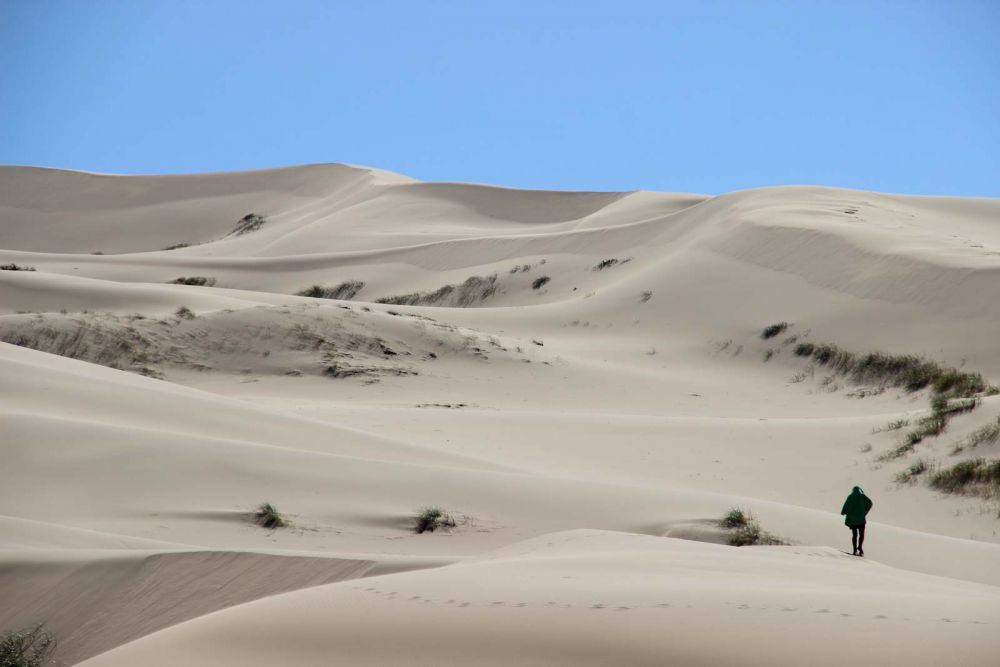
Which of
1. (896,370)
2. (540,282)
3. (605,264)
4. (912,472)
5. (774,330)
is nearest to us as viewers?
(912,472)

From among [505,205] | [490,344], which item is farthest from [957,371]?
[505,205]

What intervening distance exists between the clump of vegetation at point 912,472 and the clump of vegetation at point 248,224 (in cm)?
4872

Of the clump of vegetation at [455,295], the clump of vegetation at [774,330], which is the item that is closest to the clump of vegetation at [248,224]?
the clump of vegetation at [455,295]

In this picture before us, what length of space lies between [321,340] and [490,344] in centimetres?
338

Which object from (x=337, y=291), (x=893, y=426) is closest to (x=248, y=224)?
(x=337, y=291)

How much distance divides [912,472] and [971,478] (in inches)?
31.8

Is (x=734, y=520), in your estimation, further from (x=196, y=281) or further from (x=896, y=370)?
(x=196, y=281)

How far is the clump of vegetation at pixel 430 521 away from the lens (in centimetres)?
943

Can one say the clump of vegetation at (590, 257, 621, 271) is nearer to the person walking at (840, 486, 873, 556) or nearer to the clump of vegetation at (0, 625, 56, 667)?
the person walking at (840, 486, 873, 556)

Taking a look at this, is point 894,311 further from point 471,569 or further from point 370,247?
point 370,247

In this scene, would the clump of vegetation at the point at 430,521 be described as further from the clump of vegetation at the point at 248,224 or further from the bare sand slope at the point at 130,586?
the clump of vegetation at the point at 248,224

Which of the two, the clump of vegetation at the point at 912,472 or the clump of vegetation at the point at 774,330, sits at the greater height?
the clump of vegetation at the point at 774,330

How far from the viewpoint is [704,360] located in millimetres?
24281

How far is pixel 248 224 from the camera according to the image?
6069cm
